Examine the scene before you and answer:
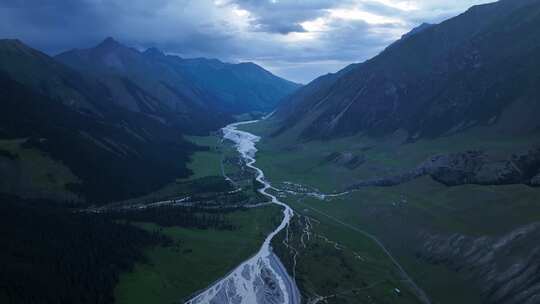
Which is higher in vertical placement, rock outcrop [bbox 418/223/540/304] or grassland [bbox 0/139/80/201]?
grassland [bbox 0/139/80/201]

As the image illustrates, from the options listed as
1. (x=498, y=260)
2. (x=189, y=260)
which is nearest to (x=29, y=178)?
(x=189, y=260)

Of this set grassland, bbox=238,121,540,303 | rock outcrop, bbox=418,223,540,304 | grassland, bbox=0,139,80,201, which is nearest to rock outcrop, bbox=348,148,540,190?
grassland, bbox=238,121,540,303

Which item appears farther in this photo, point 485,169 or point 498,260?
point 485,169

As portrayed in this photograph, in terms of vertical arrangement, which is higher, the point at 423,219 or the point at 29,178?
the point at 29,178

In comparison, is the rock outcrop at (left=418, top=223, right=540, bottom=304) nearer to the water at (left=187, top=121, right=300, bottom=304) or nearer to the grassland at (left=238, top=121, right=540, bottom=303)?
the grassland at (left=238, top=121, right=540, bottom=303)

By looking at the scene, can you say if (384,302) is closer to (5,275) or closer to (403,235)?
(403,235)

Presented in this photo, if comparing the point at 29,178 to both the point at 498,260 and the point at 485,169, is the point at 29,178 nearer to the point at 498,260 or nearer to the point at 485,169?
the point at 498,260
